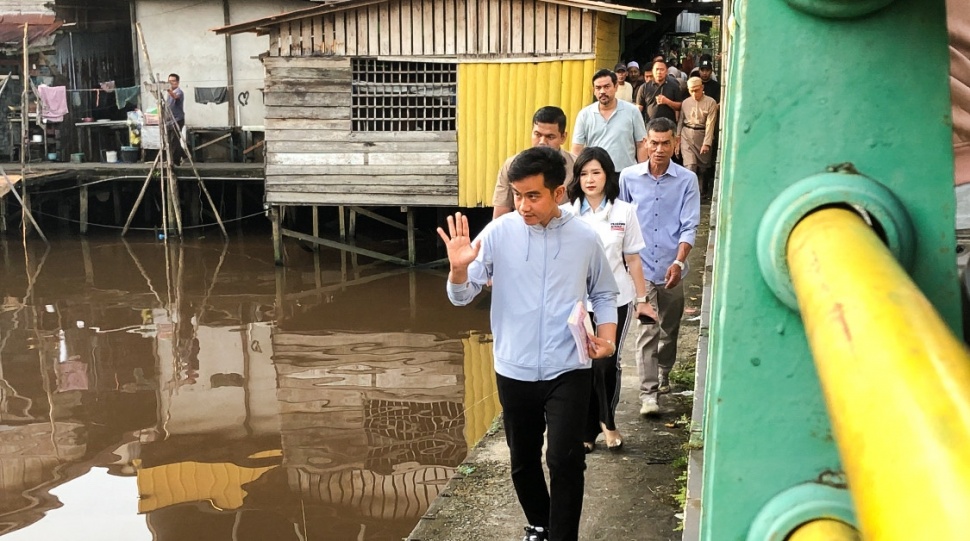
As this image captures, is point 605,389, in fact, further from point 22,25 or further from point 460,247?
point 22,25

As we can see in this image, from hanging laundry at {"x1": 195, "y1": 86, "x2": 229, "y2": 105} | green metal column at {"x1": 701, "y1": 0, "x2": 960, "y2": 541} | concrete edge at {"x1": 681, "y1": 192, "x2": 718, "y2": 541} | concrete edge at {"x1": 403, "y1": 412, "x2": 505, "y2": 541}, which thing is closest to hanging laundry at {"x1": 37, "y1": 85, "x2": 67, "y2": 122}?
hanging laundry at {"x1": 195, "y1": 86, "x2": 229, "y2": 105}

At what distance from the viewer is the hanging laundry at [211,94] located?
1975 centimetres

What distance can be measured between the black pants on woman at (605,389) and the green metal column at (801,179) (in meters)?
4.38

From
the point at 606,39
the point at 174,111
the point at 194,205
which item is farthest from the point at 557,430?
the point at 194,205

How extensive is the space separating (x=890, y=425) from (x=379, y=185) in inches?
582

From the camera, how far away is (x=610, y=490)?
4961mm

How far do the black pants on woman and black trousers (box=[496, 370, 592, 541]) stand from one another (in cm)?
106

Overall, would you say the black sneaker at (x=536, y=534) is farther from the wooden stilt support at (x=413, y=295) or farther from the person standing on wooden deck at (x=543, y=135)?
the wooden stilt support at (x=413, y=295)

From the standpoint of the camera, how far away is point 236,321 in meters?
12.8

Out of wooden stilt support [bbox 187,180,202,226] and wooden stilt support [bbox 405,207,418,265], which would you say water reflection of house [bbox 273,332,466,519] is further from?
wooden stilt support [bbox 187,180,202,226]

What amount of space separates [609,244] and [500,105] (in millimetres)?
9353

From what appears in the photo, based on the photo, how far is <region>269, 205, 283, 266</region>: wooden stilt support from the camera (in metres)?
15.8

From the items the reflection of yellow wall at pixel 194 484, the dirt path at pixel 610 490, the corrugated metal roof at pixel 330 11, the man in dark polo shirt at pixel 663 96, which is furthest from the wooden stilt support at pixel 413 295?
the dirt path at pixel 610 490

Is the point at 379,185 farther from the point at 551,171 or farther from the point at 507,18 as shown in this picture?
the point at 551,171
